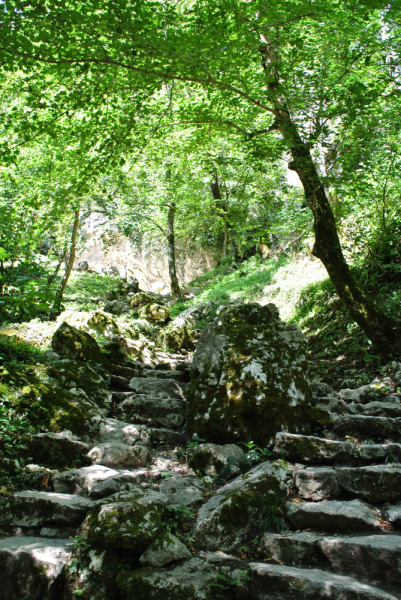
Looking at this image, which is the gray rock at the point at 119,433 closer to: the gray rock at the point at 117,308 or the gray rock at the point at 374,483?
the gray rock at the point at 374,483

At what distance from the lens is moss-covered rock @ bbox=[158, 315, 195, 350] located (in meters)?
11.6

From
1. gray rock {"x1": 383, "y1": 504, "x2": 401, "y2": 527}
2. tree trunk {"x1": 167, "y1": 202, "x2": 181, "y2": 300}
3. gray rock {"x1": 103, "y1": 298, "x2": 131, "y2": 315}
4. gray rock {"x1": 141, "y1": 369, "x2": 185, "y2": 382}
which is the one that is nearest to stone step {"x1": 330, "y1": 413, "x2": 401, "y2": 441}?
gray rock {"x1": 383, "y1": 504, "x2": 401, "y2": 527}

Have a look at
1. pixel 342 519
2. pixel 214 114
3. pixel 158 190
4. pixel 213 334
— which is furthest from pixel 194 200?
pixel 342 519

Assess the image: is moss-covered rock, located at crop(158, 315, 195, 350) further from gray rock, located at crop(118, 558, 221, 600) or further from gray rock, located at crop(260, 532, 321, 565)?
gray rock, located at crop(118, 558, 221, 600)

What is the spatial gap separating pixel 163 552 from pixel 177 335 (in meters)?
9.43

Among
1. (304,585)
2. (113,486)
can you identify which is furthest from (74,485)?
(304,585)

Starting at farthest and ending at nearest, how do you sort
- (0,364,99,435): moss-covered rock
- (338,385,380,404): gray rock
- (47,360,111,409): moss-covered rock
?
1. (338,385,380,404): gray rock
2. (47,360,111,409): moss-covered rock
3. (0,364,99,435): moss-covered rock

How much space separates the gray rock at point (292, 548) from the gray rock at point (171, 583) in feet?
1.51

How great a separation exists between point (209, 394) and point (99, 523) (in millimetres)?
2596

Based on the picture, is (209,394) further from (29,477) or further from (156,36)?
(156,36)

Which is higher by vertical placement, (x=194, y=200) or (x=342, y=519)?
(x=194, y=200)

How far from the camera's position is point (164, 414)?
5660mm

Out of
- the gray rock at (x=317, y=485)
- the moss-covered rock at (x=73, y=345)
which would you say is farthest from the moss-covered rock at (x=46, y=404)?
the gray rock at (x=317, y=485)

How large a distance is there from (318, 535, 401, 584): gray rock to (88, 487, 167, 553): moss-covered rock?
1156mm
